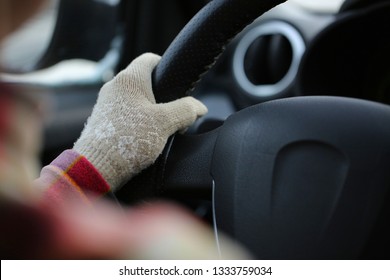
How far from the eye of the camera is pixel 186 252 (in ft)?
1.30

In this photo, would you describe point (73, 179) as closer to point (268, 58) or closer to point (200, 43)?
point (200, 43)

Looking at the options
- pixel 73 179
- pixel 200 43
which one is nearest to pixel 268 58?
pixel 200 43

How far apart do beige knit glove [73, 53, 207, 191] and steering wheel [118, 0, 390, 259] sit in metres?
0.03

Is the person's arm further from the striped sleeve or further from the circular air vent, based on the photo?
the circular air vent

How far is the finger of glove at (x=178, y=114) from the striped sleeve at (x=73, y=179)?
0.11 meters

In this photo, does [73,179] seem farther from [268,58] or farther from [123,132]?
[268,58]

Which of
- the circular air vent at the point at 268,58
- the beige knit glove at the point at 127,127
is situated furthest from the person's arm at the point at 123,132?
the circular air vent at the point at 268,58

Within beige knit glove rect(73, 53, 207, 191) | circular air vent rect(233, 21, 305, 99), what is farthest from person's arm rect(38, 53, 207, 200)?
circular air vent rect(233, 21, 305, 99)

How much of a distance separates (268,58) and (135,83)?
98cm

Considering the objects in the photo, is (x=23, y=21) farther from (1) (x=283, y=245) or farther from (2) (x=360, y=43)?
(2) (x=360, y=43)

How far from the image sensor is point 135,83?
2.22ft

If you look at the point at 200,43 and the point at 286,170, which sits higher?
the point at 200,43

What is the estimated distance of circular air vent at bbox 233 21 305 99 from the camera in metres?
1.51

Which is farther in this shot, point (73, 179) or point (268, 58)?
point (268, 58)
